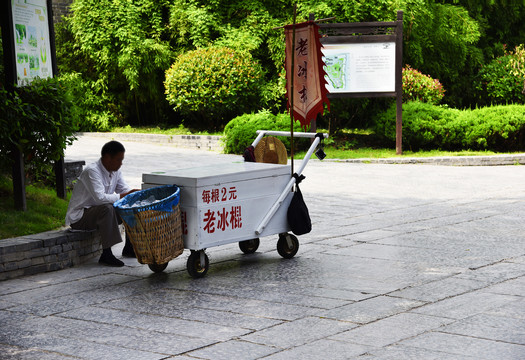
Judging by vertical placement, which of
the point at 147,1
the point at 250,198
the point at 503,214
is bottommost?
the point at 503,214

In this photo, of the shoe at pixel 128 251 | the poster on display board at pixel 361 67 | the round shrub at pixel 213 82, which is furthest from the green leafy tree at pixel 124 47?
the shoe at pixel 128 251

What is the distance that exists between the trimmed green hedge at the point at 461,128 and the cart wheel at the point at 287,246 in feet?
37.0

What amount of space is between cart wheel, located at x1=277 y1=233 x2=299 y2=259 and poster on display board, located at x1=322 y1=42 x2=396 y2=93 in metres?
11.2

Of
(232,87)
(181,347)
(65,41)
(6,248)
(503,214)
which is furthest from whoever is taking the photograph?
(65,41)

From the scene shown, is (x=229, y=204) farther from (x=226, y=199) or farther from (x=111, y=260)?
(x=111, y=260)

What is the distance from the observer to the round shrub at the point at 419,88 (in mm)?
20281

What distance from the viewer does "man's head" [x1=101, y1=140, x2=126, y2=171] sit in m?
7.34

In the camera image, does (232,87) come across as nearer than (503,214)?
No

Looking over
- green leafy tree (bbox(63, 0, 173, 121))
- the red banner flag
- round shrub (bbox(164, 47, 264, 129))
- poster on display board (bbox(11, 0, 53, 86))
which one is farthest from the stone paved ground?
green leafy tree (bbox(63, 0, 173, 121))

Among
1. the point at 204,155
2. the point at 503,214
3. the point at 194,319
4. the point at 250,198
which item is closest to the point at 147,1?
the point at 204,155

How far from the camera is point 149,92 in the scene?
22891mm

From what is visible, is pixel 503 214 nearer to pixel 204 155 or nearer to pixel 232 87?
pixel 204 155

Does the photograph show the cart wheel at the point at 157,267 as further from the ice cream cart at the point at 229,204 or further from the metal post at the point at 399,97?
the metal post at the point at 399,97

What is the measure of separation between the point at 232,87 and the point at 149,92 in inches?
150
